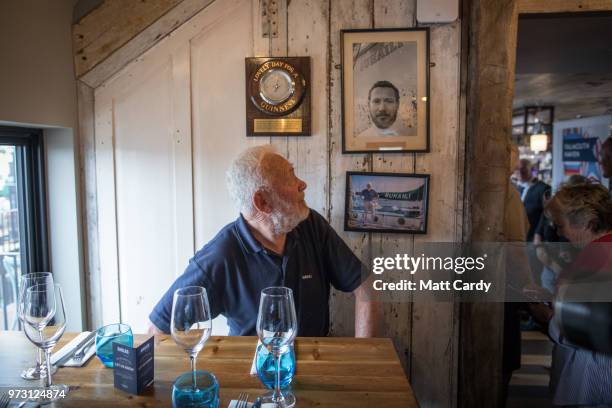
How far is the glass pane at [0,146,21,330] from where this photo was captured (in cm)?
189

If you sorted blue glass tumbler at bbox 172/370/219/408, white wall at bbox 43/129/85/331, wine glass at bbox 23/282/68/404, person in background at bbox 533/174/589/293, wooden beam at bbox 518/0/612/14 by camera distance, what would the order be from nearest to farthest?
1. blue glass tumbler at bbox 172/370/219/408
2. wine glass at bbox 23/282/68/404
3. wooden beam at bbox 518/0/612/14
4. white wall at bbox 43/129/85/331
5. person in background at bbox 533/174/589/293

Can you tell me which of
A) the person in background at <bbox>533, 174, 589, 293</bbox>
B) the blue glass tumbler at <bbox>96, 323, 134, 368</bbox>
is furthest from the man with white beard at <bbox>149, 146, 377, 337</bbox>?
the person in background at <bbox>533, 174, 589, 293</bbox>

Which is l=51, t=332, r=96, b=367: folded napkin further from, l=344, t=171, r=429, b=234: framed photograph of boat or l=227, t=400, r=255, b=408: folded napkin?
l=344, t=171, r=429, b=234: framed photograph of boat

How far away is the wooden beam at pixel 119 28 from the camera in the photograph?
6.55 ft

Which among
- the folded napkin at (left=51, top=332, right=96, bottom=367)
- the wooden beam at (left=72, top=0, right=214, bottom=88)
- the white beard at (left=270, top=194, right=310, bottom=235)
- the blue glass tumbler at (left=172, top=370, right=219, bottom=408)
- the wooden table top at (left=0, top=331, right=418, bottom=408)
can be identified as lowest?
the wooden table top at (left=0, top=331, right=418, bottom=408)

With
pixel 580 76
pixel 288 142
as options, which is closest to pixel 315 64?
pixel 288 142

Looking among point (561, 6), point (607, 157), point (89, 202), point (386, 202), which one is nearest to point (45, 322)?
point (89, 202)

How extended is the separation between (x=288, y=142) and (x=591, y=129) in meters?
7.41

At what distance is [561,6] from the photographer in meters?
1.97

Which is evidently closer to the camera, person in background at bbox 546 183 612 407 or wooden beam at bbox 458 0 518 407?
person in background at bbox 546 183 612 407

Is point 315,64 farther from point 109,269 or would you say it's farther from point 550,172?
point 550,172

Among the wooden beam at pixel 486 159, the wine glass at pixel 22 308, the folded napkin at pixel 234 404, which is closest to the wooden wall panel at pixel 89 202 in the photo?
the wine glass at pixel 22 308

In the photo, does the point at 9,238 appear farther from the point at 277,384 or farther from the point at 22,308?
the point at 277,384

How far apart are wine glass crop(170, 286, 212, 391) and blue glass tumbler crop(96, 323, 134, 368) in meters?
0.24
